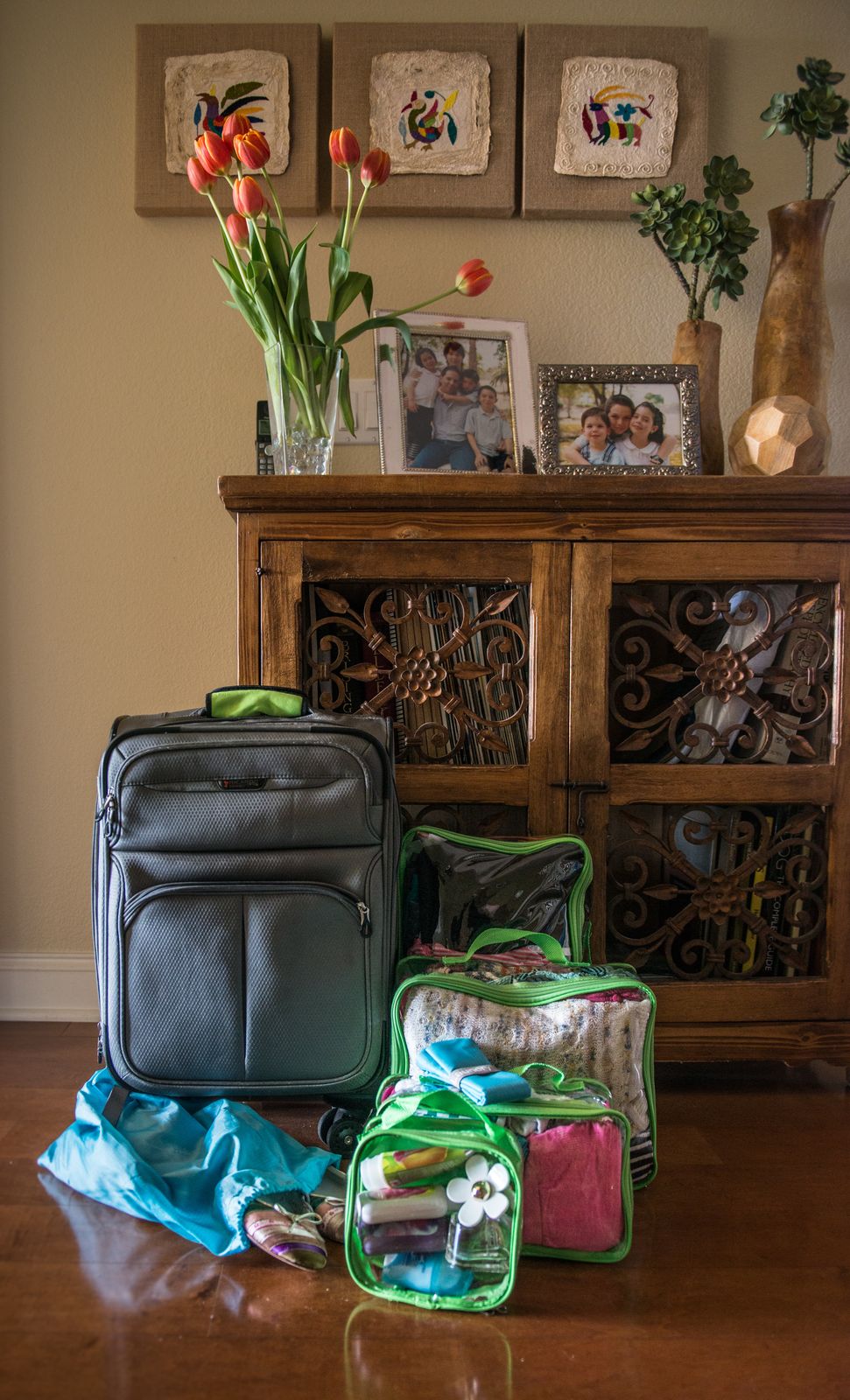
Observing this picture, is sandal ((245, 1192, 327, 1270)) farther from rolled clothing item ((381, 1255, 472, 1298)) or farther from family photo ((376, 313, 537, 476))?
family photo ((376, 313, 537, 476))

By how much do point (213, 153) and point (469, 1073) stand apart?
143cm

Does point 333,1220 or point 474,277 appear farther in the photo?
point 474,277

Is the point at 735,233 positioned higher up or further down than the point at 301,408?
higher up

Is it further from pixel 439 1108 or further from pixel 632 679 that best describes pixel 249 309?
pixel 439 1108

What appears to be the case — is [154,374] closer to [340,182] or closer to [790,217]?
[340,182]

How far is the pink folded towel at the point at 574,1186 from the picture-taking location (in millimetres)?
1151

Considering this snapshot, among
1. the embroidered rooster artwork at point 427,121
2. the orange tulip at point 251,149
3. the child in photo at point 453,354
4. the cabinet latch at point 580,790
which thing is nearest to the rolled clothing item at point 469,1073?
the cabinet latch at point 580,790

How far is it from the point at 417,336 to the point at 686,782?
38.4 inches

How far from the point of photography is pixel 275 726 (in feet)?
4.80

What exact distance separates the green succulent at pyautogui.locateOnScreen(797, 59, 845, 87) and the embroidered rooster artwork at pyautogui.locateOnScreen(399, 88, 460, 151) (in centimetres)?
63

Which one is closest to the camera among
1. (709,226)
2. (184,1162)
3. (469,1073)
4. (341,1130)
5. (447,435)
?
(469,1073)

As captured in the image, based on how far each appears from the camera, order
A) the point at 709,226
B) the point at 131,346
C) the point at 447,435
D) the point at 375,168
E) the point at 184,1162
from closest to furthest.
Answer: the point at 184,1162 < the point at 375,168 < the point at 709,226 < the point at 447,435 < the point at 131,346

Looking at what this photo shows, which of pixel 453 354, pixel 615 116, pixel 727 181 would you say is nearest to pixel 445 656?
pixel 453 354

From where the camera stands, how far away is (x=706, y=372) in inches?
74.9
